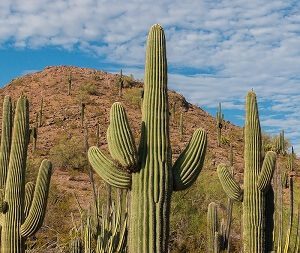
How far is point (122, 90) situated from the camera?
4428cm

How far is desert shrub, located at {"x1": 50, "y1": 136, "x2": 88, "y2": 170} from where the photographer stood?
31.7 metres

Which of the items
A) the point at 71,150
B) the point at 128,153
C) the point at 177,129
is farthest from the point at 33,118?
the point at 128,153

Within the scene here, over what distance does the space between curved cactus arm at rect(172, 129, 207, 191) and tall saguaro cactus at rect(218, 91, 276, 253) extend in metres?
2.79

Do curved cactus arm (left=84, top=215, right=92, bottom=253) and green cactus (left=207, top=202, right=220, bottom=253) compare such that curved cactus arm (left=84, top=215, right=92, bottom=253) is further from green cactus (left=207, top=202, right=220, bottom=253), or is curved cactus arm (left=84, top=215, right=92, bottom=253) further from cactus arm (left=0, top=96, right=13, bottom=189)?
green cactus (left=207, top=202, right=220, bottom=253)

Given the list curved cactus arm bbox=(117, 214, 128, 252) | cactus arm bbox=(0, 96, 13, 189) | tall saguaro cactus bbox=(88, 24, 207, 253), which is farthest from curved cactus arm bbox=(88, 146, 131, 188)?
cactus arm bbox=(0, 96, 13, 189)

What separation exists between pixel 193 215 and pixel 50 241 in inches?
253

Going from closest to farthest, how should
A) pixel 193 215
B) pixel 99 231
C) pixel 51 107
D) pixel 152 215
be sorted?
pixel 152 215 < pixel 99 231 < pixel 193 215 < pixel 51 107

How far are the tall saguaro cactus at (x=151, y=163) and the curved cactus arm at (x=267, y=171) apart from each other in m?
2.75

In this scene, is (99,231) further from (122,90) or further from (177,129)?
(122,90)

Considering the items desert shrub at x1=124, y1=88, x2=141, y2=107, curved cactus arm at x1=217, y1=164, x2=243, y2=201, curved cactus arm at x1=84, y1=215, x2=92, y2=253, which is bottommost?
curved cactus arm at x1=84, y1=215, x2=92, y2=253

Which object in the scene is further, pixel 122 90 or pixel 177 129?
pixel 122 90

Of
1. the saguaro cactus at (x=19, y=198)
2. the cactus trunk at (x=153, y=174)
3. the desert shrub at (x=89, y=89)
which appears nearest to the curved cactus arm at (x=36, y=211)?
the saguaro cactus at (x=19, y=198)

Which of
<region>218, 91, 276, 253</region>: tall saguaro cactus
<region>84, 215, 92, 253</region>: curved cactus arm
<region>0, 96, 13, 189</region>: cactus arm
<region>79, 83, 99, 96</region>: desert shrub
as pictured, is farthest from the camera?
<region>79, 83, 99, 96</region>: desert shrub

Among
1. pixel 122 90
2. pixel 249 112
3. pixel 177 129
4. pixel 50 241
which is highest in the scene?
pixel 122 90
